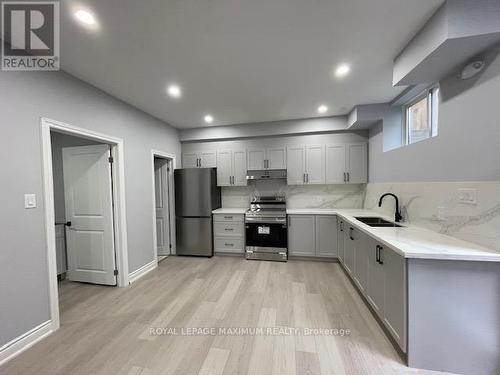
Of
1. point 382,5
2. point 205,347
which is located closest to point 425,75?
point 382,5

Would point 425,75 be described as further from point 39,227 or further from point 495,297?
point 39,227

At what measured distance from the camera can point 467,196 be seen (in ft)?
5.43

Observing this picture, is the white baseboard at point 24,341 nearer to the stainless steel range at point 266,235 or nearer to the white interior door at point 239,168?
the stainless steel range at point 266,235

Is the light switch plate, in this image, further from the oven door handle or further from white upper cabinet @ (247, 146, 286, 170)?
white upper cabinet @ (247, 146, 286, 170)

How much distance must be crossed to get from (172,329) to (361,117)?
374 centimetres

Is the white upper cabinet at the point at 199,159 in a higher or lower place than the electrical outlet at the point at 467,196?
higher

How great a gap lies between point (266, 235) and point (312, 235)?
2.69 ft

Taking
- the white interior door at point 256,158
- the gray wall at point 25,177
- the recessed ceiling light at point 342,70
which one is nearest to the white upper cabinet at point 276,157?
the white interior door at point 256,158

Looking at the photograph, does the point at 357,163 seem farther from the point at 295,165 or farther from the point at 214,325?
the point at 214,325

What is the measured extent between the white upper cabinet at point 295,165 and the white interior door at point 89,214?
9.79ft

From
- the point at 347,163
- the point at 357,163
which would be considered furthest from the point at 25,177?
the point at 357,163

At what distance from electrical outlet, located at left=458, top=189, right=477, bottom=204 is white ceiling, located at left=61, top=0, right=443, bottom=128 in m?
1.38

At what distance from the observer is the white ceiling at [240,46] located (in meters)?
1.40

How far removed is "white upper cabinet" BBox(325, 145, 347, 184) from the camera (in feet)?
12.5
